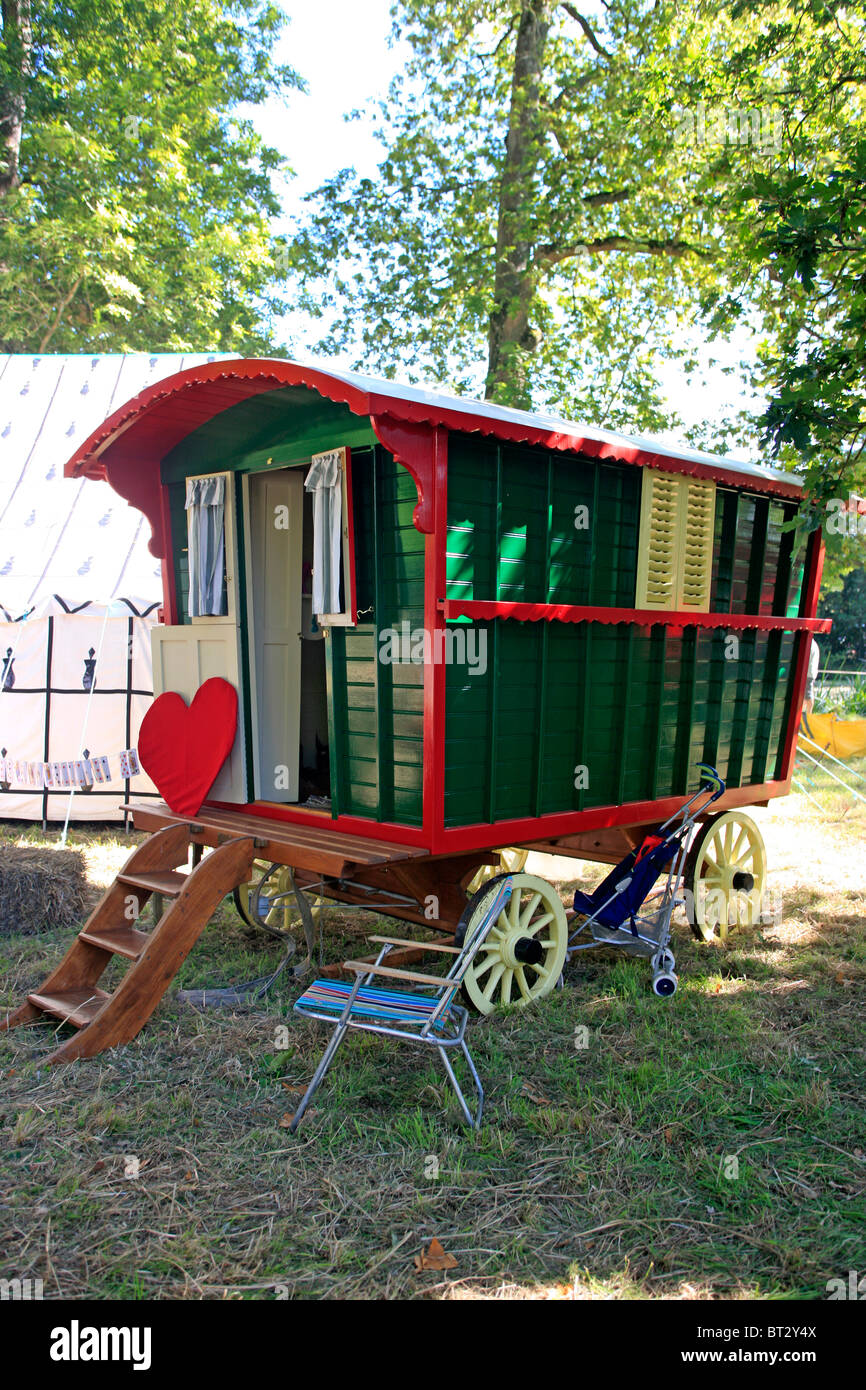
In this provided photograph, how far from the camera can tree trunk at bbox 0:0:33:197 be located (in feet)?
48.9

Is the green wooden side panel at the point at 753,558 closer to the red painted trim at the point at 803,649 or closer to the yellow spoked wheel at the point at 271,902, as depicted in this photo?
the red painted trim at the point at 803,649

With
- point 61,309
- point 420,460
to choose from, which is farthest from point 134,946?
point 61,309

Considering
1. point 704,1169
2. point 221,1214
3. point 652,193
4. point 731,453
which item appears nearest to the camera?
point 221,1214

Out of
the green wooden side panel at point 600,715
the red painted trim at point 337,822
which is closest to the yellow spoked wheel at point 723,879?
the green wooden side panel at point 600,715

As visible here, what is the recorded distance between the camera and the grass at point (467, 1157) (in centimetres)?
270

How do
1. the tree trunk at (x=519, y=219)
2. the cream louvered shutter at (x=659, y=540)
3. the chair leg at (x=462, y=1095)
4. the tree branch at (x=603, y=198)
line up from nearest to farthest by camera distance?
the chair leg at (x=462, y=1095) < the cream louvered shutter at (x=659, y=540) < the tree trunk at (x=519, y=219) < the tree branch at (x=603, y=198)

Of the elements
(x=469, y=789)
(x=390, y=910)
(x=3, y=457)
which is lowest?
(x=390, y=910)

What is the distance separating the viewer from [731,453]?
12961 mm

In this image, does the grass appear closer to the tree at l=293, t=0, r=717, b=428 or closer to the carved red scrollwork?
the carved red scrollwork

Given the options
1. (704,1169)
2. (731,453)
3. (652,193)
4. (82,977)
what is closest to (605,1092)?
(704,1169)

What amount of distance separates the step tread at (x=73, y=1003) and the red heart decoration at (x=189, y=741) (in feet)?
3.93
